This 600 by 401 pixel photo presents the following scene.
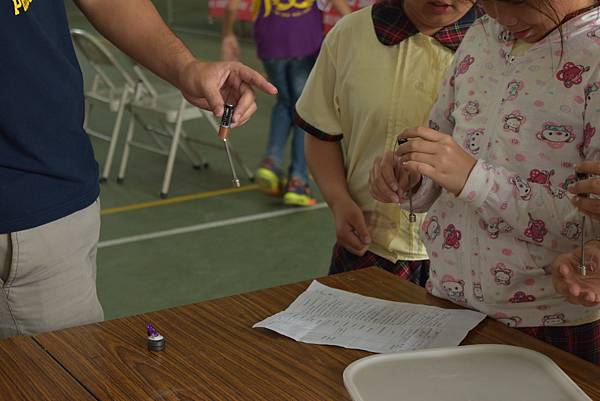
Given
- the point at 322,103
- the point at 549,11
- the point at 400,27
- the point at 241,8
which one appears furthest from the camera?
the point at 241,8

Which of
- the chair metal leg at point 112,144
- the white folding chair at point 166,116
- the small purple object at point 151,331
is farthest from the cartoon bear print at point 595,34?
the chair metal leg at point 112,144

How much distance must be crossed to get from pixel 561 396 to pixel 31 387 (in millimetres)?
824

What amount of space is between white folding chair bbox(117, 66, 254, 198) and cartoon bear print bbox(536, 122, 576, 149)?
338 centimetres

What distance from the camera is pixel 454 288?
6.20ft

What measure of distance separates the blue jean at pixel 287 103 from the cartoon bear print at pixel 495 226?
3372mm

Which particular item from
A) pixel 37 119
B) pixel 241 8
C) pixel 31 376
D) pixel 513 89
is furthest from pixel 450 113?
pixel 241 8

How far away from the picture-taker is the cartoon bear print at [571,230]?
5.71 ft

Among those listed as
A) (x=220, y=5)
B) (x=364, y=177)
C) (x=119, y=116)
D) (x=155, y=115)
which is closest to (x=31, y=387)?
(x=364, y=177)

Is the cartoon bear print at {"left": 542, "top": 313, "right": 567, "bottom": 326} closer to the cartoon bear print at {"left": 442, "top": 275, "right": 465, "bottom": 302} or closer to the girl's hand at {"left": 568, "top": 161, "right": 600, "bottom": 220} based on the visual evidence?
the cartoon bear print at {"left": 442, "top": 275, "right": 465, "bottom": 302}

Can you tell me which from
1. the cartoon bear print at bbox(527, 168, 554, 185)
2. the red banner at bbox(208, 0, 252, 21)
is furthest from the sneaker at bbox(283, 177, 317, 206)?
the red banner at bbox(208, 0, 252, 21)

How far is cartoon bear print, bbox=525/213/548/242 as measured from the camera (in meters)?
1.76

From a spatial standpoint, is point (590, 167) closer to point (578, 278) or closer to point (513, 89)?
point (578, 278)

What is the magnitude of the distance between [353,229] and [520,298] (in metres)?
0.62

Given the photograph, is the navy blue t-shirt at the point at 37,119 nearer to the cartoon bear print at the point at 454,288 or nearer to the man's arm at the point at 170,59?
the man's arm at the point at 170,59
